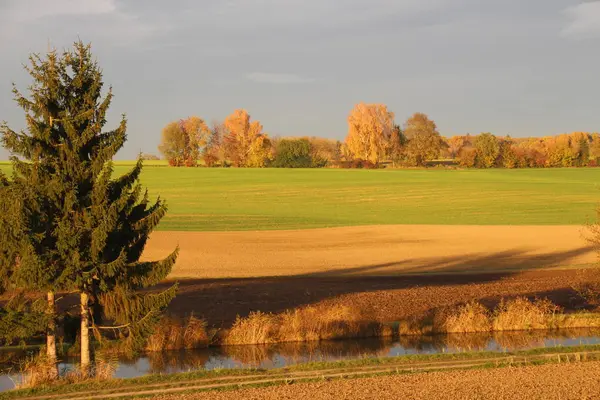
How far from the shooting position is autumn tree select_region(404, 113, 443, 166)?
121500mm

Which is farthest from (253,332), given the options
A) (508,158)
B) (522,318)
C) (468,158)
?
(468,158)

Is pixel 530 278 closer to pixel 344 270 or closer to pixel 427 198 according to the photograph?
pixel 344 270

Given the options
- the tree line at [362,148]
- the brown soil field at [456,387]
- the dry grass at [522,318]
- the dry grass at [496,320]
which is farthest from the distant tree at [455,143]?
the brown soil field at [456,387]

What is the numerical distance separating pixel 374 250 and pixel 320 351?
2209cm

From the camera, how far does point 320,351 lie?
2364cm

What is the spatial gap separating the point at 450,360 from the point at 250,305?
10.8 meters

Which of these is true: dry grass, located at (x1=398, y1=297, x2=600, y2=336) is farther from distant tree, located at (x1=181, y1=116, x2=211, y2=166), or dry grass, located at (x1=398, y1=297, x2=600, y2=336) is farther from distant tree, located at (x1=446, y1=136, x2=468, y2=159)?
distant tree, located at (x1=446, y1=136, x2=468, y2=159)

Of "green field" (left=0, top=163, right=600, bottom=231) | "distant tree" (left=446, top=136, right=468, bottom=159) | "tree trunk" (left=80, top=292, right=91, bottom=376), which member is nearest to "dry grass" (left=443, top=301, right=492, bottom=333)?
"tree trunk" (left=80, top=292, right=91, bottom=376)

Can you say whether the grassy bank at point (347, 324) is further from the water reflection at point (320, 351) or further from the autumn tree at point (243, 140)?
the autumn tree at point (243, 140)

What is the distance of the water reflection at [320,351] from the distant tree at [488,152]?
94116 millimetres

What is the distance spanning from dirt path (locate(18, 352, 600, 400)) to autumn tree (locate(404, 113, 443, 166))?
102452mm

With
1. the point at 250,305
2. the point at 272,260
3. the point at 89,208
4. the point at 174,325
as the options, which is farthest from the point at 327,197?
the point at 89,208

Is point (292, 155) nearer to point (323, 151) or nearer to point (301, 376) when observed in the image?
point (323, 151)

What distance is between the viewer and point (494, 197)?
7400cm
